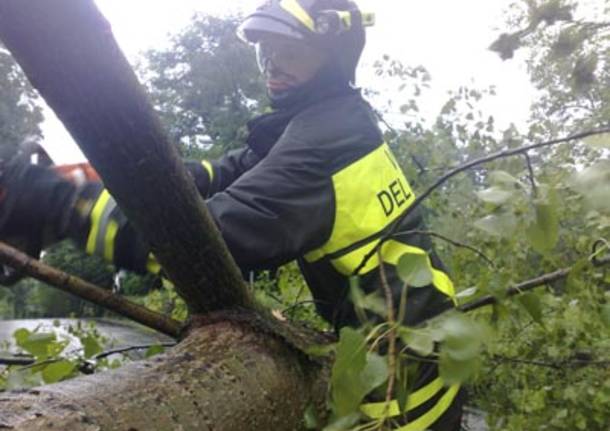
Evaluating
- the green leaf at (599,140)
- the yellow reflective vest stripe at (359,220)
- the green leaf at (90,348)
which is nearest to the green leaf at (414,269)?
the green leaf at (599,140)

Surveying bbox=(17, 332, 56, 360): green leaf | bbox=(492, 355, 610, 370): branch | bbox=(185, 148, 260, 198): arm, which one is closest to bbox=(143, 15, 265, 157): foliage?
bbox=(492, 355, 610, 370): branch

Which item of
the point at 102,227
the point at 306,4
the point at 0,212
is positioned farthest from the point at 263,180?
the point at 306,4

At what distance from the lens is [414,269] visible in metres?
1.02

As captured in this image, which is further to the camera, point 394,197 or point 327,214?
point 394,197

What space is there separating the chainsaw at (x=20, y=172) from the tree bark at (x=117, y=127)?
0.88 feet

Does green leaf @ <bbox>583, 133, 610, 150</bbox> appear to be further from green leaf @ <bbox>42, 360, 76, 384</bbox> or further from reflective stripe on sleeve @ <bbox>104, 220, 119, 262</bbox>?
green leaf @ <bbox>42, 360, 76, 384</bbox>

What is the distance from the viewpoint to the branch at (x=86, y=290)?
1122mm

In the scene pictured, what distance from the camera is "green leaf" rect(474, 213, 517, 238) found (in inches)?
43.7

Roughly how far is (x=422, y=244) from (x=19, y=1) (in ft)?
4.19

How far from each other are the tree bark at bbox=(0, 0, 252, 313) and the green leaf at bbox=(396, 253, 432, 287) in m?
0.28

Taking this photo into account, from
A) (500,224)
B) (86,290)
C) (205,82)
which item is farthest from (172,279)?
(205,82)

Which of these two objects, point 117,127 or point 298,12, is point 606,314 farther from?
point 298,12

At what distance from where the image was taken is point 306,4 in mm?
1847

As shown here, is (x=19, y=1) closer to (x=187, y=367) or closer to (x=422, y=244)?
(x=187, y=367)
